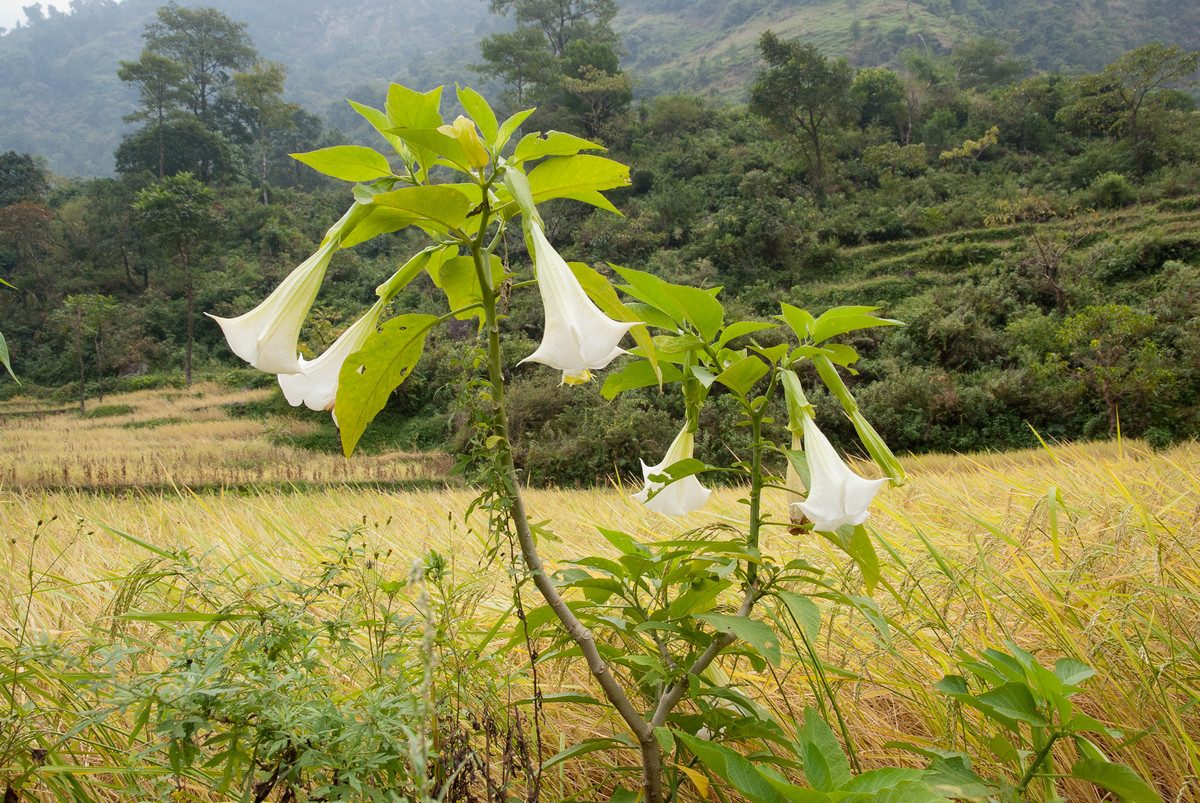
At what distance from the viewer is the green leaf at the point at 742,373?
67 centimetres

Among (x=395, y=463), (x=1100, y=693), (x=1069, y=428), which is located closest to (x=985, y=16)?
(x=1069, y=428)

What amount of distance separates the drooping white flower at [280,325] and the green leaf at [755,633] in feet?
1.58

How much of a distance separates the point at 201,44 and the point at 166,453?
99.0 ft

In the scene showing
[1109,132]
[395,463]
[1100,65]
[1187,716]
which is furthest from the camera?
[1100,65]

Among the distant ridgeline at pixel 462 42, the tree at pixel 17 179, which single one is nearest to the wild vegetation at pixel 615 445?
the tree at pixel 17 179

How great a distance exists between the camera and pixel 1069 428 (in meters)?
8.43

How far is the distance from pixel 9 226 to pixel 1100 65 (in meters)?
47.7

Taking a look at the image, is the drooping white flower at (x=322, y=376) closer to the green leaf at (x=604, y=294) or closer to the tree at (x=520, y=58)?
the green leaf at (x=604, y=294)

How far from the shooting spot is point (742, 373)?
69 cm

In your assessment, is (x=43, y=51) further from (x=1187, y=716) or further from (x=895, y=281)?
(x=1187, y=716)

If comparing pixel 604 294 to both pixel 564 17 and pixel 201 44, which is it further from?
pixel 201 44

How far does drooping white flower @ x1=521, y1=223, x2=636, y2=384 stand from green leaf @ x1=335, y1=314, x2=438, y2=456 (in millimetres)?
135

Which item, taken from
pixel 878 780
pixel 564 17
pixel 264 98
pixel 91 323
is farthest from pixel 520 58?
pixel 878 780

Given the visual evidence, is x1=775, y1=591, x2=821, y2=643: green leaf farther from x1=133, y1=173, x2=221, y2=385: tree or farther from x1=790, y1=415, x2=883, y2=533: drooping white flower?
x1=133, y1=173, x2=221, y2=385: tree
